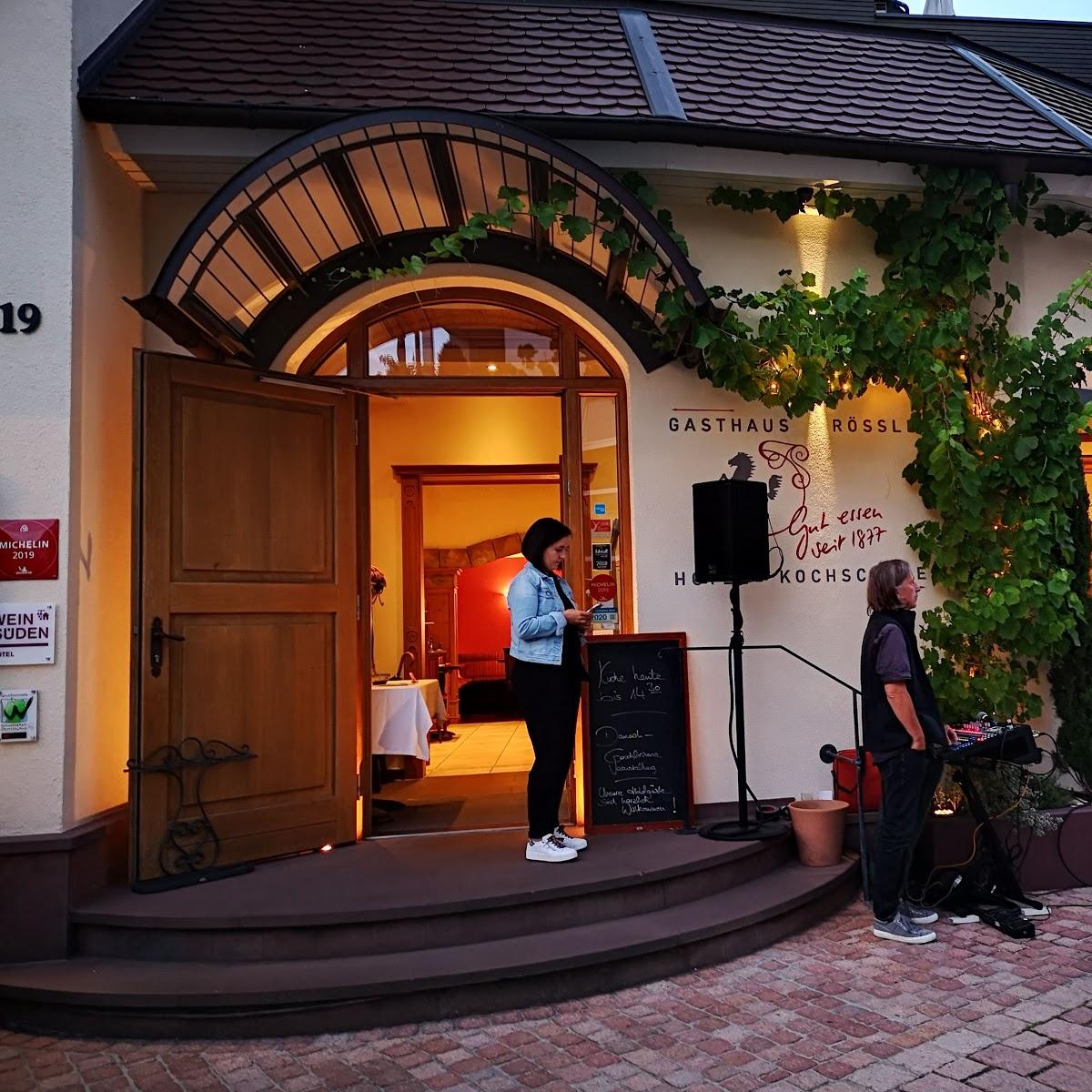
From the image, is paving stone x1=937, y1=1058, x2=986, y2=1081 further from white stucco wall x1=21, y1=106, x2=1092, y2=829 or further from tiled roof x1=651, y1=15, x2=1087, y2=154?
tiled roof x1=651, y1=15, x2=1087, y2=154

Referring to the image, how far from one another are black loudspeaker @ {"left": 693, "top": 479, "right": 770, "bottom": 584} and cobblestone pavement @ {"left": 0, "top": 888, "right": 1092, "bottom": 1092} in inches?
73.4

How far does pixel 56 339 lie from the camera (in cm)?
420

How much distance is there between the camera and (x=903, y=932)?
427cm

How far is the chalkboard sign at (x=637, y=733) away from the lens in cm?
511

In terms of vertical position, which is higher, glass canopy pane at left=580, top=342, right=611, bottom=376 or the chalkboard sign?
glass canopy pane at left=580, top=342, right=611, bottom=376

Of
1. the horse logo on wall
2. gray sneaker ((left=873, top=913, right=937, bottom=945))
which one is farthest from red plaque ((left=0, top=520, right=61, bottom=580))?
gray sneaker ((left=873, top=913, right=937, bottom=945))

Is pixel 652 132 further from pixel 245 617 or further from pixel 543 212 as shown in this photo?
pixel 245 617

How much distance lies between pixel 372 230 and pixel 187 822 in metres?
3.25

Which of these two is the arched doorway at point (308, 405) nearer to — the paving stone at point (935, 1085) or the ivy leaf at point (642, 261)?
the ivy leaf at point (642, 261)

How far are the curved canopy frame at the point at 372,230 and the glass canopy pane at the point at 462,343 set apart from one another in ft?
1.04

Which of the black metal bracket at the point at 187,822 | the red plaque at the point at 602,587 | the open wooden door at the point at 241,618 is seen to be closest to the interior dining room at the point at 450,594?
the open wooden door at the point at 241,618

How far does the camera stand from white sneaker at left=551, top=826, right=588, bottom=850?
452 centimetres

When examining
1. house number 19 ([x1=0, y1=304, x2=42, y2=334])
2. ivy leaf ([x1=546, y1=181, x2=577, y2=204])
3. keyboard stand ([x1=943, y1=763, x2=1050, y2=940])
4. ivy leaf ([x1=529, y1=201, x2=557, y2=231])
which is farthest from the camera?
ivy leaf ([x1=546, y1=181, x2=577, y2=204])

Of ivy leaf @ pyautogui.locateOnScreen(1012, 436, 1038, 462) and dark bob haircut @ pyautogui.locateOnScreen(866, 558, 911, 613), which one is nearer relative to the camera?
dark bob haircut @ pyautogui.locateOnScreen(866, 558, 911, 613)
